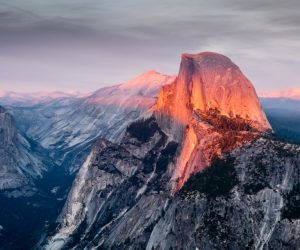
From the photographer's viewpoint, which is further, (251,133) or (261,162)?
(251,133)

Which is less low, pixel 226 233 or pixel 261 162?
pixel 261 162

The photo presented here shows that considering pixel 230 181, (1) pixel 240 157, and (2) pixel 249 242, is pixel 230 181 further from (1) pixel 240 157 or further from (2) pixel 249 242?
(2) pixel 249 242

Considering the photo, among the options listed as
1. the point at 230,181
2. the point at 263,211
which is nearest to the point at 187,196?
the point at 230,181

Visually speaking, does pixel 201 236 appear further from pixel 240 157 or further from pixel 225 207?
pixel 240 157

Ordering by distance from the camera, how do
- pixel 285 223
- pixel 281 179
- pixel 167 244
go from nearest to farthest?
pixel 285 223
pixel 281 179
pixel 167 244

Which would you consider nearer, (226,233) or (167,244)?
(226,233)

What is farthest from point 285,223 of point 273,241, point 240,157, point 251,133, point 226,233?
point 251,133

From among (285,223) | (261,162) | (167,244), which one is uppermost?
(261,162)

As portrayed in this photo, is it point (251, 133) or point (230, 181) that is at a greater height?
point (251, 133)

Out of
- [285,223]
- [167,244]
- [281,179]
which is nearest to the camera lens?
[285,223]
